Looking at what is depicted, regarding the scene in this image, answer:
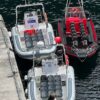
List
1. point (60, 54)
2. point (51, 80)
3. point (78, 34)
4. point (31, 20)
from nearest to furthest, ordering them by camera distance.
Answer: point (51, 80), point (60, 54), point (78, 34), point (31, 20)

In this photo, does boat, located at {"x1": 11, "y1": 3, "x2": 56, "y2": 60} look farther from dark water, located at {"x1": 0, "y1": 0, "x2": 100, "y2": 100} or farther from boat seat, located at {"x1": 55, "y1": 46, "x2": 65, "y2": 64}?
dark water, located at {"x1": 0, "y1": 0, "x2": 100, "y2": 100}

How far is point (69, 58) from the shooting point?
3766 centimetres

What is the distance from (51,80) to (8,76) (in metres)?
3.37

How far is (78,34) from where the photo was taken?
39156 mm

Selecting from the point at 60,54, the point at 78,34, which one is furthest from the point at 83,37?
the point at 60,54

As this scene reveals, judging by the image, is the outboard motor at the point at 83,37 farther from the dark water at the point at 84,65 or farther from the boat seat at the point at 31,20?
the boat seat at the point at 31,20

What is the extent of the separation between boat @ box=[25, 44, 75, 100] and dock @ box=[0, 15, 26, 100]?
38.0 inches

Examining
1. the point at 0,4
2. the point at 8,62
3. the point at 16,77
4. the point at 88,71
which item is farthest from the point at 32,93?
the point at 0,4

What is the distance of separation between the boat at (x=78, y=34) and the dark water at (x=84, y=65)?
1000 mm

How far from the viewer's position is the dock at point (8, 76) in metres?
29.7

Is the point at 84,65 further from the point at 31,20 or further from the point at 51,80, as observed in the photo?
the point at 31,20

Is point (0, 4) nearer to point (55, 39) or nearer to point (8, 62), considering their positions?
point (55, 39)

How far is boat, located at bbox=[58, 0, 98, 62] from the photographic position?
36.6 meters

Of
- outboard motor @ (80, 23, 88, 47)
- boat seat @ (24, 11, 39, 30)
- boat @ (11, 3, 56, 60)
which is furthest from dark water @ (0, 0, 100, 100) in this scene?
boat seat @ (24, 11, 39, 30)
